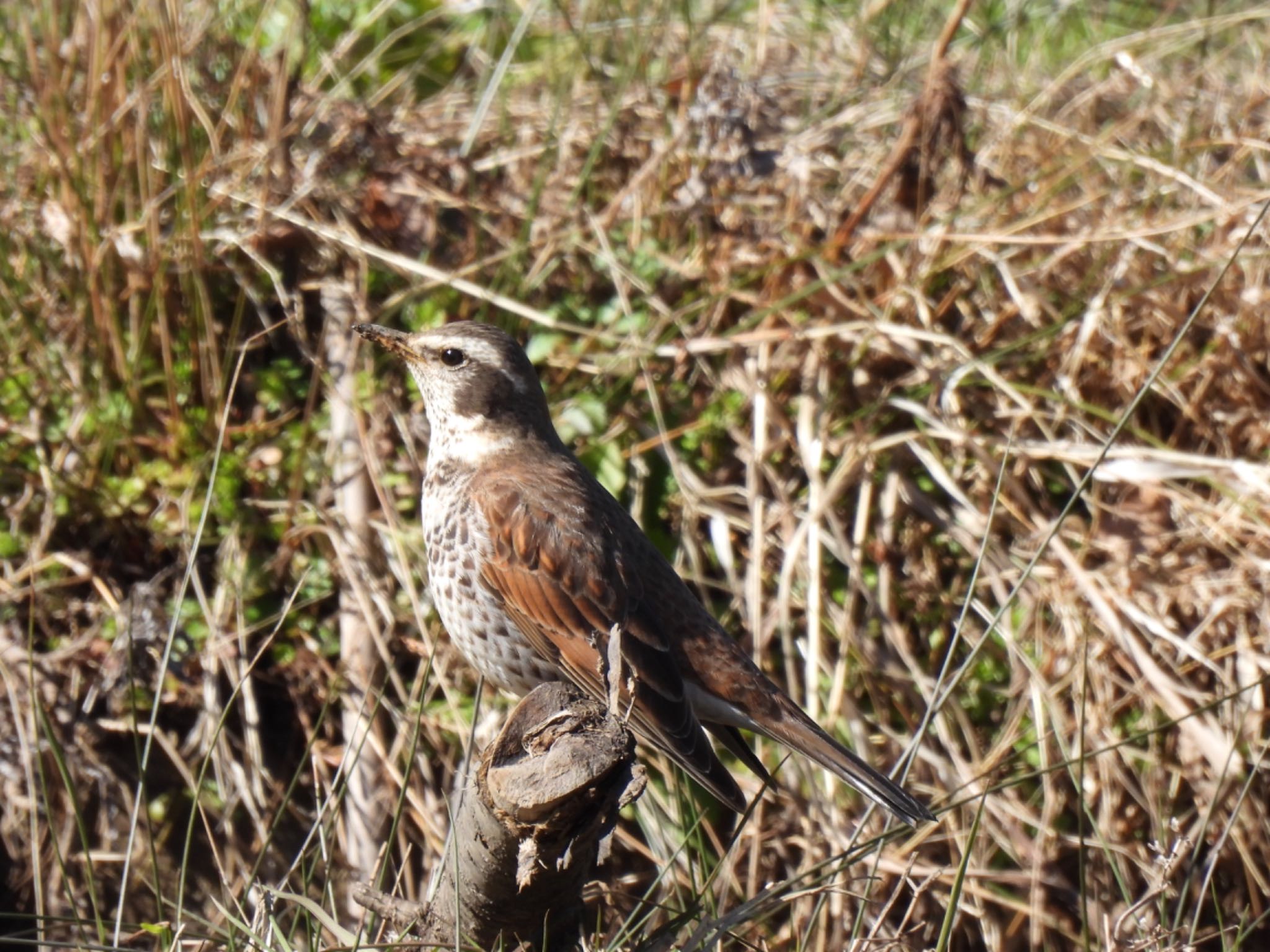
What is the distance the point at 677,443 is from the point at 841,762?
1.56 meters

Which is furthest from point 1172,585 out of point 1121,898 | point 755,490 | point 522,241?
point 522,241

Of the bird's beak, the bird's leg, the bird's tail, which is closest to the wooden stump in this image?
the bird's leg

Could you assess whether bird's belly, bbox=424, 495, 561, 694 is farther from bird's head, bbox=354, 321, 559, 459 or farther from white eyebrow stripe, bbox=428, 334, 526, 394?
white eyebrow stripe, bbox=428, 334, 526, 394

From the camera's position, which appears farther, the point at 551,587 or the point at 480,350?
the point at 480,350

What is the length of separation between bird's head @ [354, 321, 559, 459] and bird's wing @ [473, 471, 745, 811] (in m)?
0.20

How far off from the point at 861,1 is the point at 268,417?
11.2 ft

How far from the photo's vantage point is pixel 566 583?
3.33m

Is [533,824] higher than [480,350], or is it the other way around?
[480,350]

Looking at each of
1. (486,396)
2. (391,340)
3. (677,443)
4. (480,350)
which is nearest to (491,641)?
(486,396)

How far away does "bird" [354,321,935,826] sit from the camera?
3.28 metres

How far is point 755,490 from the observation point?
4211mm

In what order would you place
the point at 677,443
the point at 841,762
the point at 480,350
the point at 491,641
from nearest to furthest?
the point at 841,762 → the point at 491,641 → the point at 480,350 → the point at 677,443

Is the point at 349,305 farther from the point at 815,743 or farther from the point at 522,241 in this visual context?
the point at 815,743

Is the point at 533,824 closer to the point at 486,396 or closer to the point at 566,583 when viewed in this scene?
the point at 566,583
